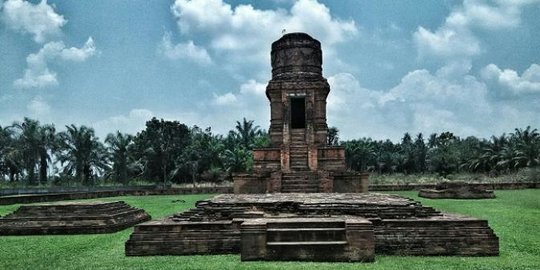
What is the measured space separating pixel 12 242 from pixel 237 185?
27.0 feet

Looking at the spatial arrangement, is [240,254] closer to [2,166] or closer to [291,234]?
[291,234]

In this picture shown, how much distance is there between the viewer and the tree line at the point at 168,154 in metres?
39.3

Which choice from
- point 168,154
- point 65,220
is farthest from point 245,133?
point 65,220

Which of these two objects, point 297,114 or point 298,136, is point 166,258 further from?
point 297,114

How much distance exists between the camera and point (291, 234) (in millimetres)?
7113

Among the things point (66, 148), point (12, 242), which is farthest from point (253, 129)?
point (12, 242)

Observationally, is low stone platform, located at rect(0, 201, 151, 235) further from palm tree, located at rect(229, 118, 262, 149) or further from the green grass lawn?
palm tree, located at rect(229, 118, 262, 149)

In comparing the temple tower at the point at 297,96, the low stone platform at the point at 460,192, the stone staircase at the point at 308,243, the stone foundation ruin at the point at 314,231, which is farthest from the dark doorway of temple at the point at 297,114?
the stone staircase at the point at 308,243

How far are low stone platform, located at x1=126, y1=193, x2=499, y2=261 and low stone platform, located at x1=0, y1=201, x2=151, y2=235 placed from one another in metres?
3.44

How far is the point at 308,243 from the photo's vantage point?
6.93 metres

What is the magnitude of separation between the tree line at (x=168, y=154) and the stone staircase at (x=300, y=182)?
2329 centimetres

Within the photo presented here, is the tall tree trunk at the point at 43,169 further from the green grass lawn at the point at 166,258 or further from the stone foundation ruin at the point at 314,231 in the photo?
the stone foundation ruin at the point at 314,231

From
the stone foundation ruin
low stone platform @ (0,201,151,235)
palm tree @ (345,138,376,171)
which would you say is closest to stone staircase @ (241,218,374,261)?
the stone foundation ruin

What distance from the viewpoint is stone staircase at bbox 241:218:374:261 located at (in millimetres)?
6840
